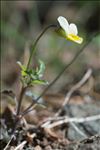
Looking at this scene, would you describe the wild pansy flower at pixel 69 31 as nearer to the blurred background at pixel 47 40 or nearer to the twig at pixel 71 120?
the twig at pixel 71 120

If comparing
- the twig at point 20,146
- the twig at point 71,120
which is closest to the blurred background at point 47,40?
the twig at point 71,120

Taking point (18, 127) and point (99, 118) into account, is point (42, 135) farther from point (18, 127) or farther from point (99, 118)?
point (99, 118)

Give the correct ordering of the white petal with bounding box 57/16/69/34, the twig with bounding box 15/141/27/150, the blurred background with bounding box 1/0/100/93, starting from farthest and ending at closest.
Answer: the blurred background with bounding box 1/0/100/93, the twig with bounding box 15/141/27/150, the white petal with bounding box 57/16/69/34

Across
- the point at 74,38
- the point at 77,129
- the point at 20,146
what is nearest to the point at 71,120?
the point at 77,129

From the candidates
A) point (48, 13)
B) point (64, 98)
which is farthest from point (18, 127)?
point (48, 13)

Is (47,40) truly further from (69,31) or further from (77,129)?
(69,31)

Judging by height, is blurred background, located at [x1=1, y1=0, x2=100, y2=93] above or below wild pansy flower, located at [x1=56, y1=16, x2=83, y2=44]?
above

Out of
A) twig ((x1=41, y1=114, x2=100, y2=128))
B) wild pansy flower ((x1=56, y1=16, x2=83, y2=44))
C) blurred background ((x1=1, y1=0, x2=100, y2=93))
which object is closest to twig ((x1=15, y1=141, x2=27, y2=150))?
twig ((x1=41, y1=114, x2=100, y2=128))

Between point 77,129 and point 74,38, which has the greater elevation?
point 74,38

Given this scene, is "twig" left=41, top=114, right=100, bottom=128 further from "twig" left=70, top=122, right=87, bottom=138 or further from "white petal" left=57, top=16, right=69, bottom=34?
"white petal" left=57, top=16, right=69, bottom=34
